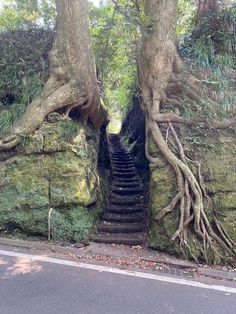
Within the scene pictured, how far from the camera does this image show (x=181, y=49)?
7879 mm

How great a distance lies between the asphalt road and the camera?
3.65 m

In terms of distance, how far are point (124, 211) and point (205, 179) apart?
7.83 feet

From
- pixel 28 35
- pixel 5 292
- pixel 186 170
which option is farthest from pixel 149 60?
pixel 5 292

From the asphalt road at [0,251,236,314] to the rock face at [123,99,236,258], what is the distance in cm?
133

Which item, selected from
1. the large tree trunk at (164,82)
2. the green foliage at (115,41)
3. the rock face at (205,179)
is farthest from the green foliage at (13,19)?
the rock face at (205,179)

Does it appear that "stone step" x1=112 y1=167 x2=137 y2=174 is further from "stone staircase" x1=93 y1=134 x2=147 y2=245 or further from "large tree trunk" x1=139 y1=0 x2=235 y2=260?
"large tree trunk" x1=139 y1=0 x2=235 y2=260

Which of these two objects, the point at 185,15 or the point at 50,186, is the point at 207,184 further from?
the point at 185,15

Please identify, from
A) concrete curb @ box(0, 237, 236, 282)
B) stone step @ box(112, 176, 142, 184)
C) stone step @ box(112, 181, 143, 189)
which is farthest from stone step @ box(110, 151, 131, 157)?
concrete curb @ box(0, 237, 236, 282)

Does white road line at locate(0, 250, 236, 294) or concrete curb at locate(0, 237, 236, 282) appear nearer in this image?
white road line at locate(0, 250, 236, 294)

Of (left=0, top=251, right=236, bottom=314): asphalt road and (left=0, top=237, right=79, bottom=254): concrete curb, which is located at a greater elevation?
(left=0, top=237, right=79, bottom=254): concrete curb

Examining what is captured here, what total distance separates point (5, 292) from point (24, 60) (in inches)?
222

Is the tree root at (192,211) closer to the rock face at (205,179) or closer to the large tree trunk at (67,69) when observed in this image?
the rock face at (205,179)

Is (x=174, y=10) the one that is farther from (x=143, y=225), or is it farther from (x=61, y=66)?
(x=143, y=225)

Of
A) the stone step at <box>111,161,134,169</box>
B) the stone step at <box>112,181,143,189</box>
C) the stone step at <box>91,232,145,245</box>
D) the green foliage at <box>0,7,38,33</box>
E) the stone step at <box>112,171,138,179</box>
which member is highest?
the green foliage at <box>0,7,38,33</box>
